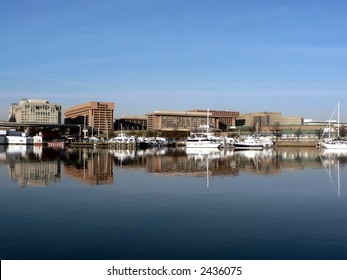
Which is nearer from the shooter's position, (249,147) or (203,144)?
(203,144)

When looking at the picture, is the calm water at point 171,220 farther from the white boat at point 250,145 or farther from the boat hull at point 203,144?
the white boat at point 250,145

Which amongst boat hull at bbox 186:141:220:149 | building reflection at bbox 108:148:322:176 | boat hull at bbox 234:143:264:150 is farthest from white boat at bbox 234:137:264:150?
building reflection at bbox 108:148:322:176

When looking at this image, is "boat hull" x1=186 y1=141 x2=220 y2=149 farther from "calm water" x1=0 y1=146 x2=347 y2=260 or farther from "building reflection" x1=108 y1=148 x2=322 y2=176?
"calm water" x1=0 y1=146 x2=347 y2=260

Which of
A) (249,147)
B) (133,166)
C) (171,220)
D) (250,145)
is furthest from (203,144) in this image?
(171,220)

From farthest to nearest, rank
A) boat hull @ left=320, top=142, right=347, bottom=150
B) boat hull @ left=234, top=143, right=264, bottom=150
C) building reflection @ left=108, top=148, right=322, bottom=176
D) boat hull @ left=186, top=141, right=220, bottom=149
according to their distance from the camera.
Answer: boat hull @ left=234, top=143, right=264, bottom=150 → boat hull @ left=320, top=142, right=347, bottom=150 → boat hull @ left=186, top=141, right=220, bottom=149 → building reflection @ left=108, top=148, right=322, bottom=176

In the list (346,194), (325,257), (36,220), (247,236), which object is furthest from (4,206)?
(346,194)

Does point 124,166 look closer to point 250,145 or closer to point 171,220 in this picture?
point 171,220

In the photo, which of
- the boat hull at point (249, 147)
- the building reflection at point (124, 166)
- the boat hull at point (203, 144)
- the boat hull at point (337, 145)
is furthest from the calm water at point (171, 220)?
the boat hull at point (337, 145)

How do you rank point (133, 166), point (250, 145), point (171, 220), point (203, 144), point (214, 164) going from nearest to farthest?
point (171, 220)
point (133, 166)
point (214, 164)
point (203, 144)
point (250, 145)

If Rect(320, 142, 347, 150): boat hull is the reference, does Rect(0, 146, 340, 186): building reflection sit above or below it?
below

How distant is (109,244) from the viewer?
34.7ft
